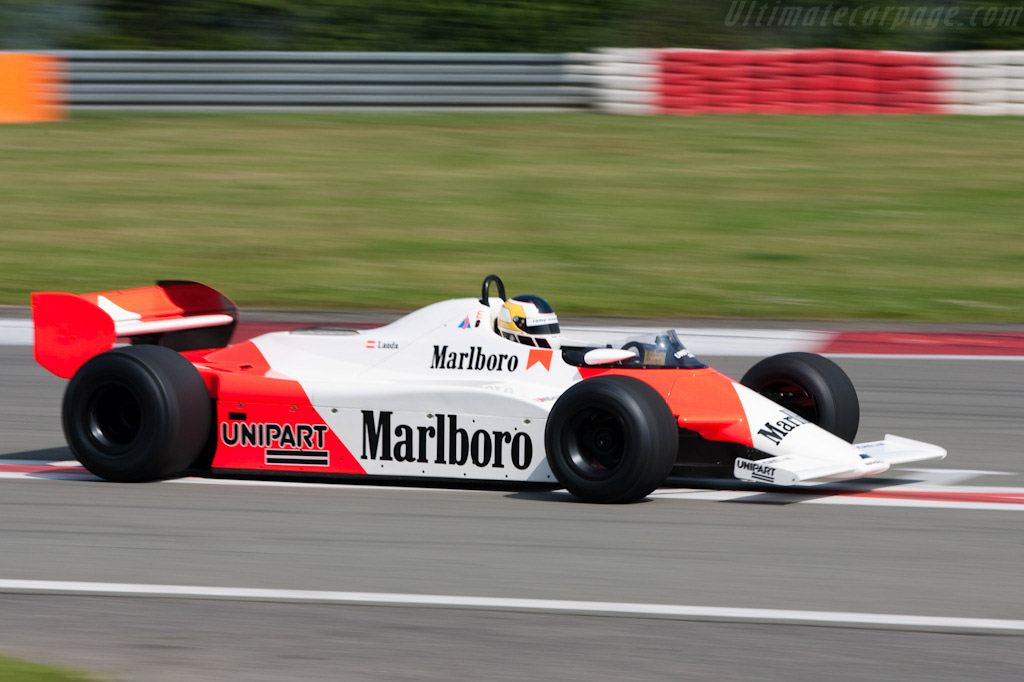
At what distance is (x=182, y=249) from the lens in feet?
48.1

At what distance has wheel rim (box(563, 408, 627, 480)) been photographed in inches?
261

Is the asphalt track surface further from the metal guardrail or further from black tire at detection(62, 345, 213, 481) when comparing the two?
the metal guardrail

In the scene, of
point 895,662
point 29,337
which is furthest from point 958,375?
point 29,337

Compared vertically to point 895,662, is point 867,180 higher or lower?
higher

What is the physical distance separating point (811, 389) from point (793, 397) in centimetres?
16

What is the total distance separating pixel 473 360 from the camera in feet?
23.6

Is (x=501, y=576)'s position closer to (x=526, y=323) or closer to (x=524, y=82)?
(x=526, y=323)

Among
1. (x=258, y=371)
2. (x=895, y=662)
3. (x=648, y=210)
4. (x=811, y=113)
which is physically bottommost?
(x=895, y=662)

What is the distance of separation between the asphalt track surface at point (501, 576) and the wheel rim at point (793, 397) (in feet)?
1.72

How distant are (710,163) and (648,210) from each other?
2.13 metres

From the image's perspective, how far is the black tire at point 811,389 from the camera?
7.36 metres

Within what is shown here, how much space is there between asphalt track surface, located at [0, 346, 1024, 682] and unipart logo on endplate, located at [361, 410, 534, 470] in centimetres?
18

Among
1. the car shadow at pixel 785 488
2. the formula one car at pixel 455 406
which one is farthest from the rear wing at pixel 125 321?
the car shadow at pixel 785 488

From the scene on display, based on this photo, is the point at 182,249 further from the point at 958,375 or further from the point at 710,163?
the point at 958,375
